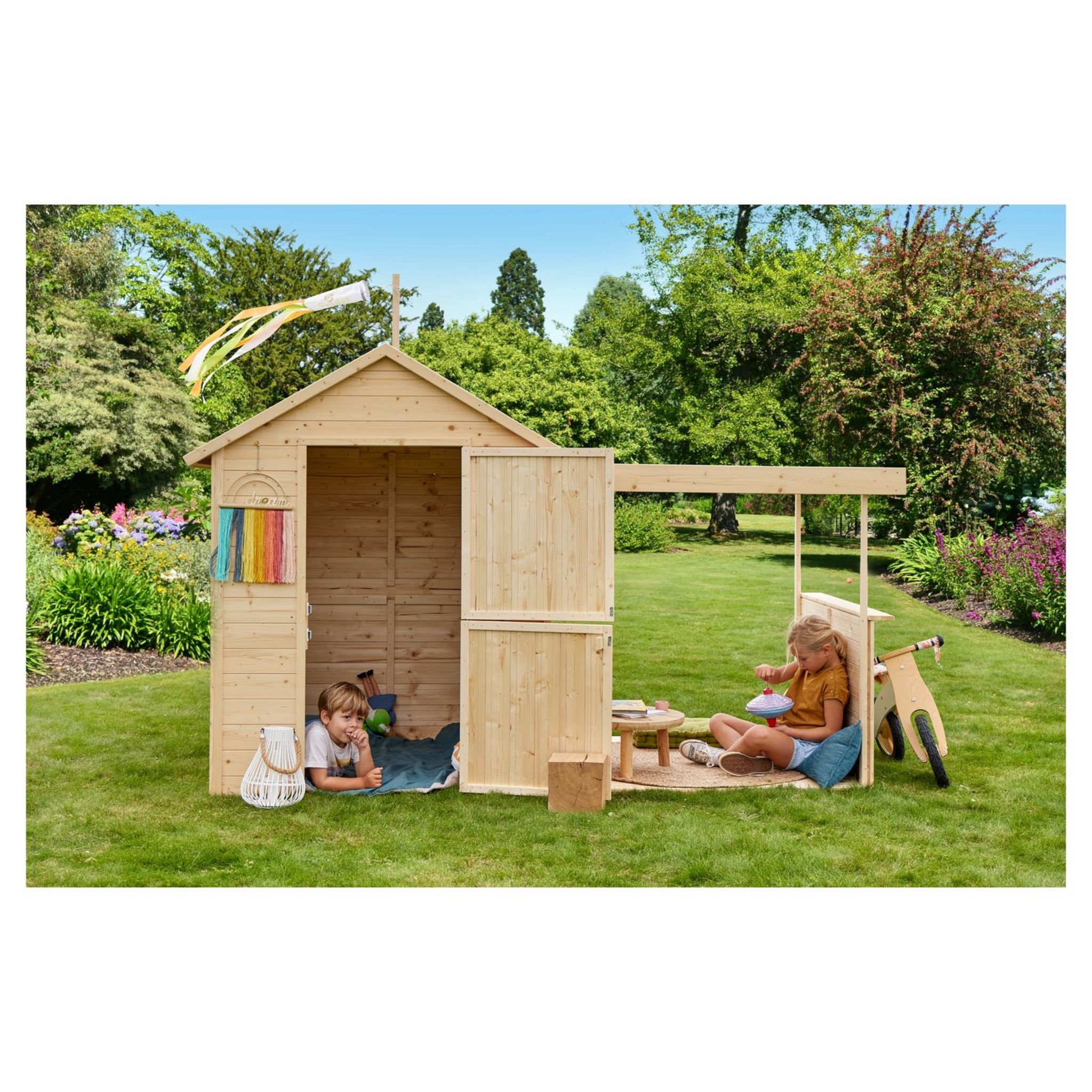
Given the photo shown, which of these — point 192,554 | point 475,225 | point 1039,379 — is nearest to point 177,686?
point 192,554

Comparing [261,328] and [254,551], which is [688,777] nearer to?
[254,551]

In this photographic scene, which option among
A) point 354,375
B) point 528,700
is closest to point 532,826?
point 528,700

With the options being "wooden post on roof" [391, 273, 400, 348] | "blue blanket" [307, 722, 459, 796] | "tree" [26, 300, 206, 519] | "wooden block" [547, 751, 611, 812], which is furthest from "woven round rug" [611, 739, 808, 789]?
"tree" [26, 300, 206, 519]

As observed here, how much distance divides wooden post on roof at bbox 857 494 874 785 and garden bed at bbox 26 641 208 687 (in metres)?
8.01

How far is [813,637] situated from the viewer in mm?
8156

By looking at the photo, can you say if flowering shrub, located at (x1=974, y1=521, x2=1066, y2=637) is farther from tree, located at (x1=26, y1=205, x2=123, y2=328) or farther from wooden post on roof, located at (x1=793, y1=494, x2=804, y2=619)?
tree, located at (x1=26, y1=205, x2=123, y2=328)

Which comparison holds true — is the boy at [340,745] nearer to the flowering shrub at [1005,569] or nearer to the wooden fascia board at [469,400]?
the wooden fascia board at [469,400]

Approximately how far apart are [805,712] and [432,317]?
2617 centimetres

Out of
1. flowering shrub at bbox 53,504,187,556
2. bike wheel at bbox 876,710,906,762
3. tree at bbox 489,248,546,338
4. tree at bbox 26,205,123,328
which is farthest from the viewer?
tree at bbox 489,248,546,338

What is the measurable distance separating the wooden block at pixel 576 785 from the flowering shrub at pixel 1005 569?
9055 millimetres

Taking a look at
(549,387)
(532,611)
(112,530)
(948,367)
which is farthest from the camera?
(549,387)

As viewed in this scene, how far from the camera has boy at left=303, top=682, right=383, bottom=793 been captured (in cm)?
781

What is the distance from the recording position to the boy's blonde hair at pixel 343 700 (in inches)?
311

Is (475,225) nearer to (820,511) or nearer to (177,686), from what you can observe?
(820,511)
